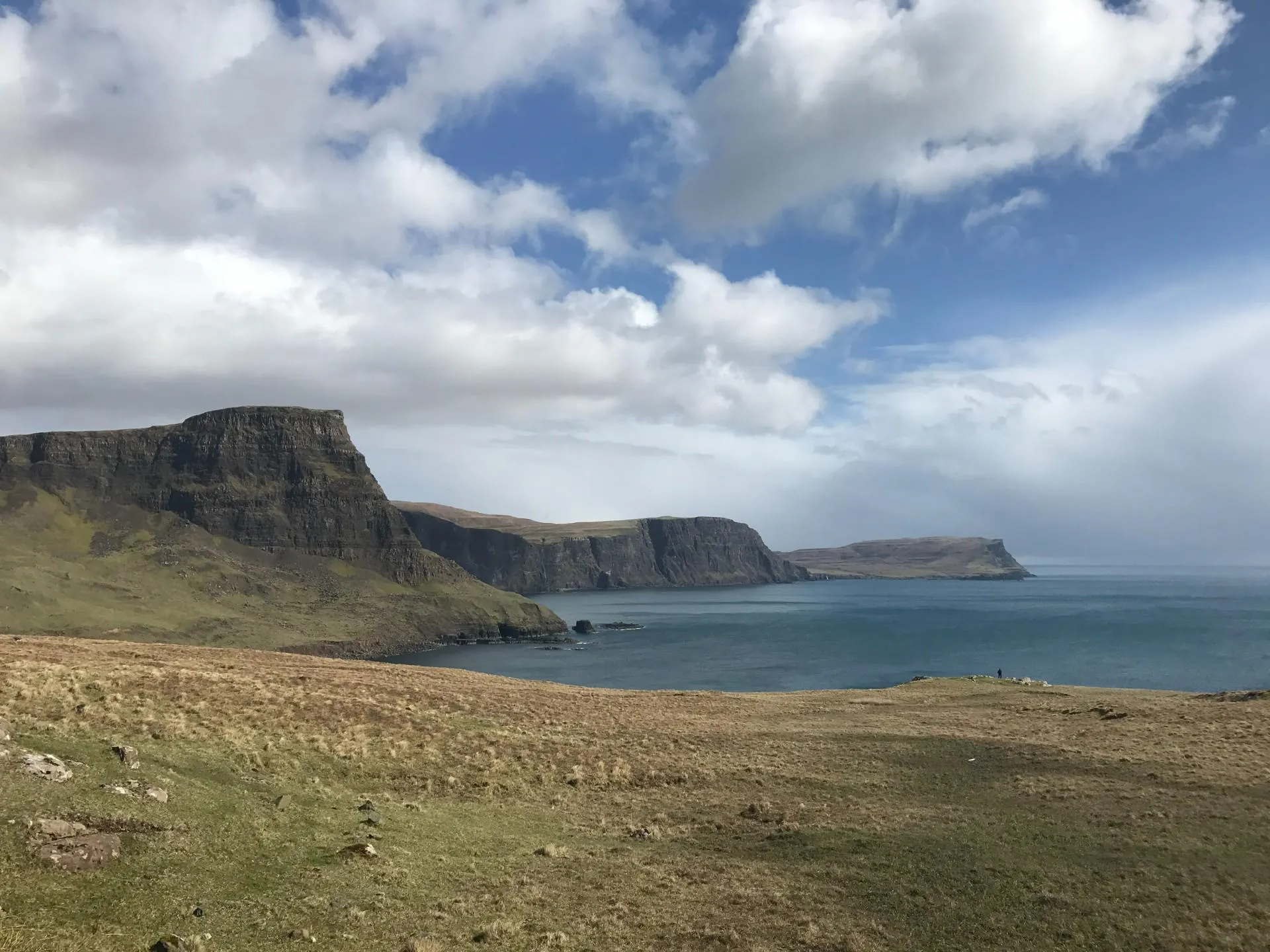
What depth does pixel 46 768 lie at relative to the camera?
20.7 metres

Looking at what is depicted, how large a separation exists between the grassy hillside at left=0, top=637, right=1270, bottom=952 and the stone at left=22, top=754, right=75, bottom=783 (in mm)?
413

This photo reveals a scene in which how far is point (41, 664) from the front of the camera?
3406cm

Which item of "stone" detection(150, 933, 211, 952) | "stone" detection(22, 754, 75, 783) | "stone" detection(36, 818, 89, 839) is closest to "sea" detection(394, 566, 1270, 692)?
"stone" detection(22, 754, 75, 783)

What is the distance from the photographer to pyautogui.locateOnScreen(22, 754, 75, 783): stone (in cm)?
2039

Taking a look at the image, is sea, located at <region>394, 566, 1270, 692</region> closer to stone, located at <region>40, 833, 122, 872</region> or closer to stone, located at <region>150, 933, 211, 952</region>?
stone, located at <region>40, 833, 122, 872</region>

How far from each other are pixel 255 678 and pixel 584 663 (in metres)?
120

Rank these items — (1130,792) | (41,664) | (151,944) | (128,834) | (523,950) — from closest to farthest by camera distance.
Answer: (151,944) < (523,950) < (128,834) < (1130,792) < (41,664)

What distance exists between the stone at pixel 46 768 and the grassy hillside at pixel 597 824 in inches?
16.2

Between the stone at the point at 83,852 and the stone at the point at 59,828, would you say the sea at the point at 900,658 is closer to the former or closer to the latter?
the stone at the point at 59,828

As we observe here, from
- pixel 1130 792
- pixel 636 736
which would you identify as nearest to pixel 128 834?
pixel 636 736

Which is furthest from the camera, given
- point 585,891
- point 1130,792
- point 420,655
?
point 420,655

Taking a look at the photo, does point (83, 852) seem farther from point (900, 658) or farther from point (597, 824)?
point (900, 658)

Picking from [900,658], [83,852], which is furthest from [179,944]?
[900,658]

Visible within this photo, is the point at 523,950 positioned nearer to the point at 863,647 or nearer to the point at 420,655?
the point at 863,647
